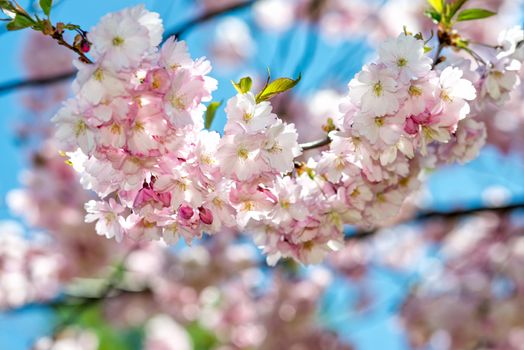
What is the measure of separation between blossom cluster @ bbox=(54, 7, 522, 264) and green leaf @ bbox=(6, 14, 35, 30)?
13 centimetres

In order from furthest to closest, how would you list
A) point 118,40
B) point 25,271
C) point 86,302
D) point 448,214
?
point 25,271, point 86,302, point 448,214, point 118,40

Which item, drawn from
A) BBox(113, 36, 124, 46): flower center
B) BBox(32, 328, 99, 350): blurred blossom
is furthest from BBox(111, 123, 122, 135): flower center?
BBox(32, 328, 99, 350): blurred blossom

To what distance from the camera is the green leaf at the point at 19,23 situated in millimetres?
1082

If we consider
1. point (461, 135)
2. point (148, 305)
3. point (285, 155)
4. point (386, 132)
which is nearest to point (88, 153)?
point (285, 155)

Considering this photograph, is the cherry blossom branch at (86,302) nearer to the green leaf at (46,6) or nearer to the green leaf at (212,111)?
the green leaf at (212,111)

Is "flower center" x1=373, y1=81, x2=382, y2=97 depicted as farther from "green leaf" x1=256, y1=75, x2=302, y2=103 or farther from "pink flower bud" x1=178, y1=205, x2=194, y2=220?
"pink flower bud" x1=178, y1=205, x2=194, y2=220

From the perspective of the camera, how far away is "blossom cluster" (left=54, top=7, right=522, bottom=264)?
103 cm

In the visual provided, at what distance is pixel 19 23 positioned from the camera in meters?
1.08

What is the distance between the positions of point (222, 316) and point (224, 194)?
11.6ft

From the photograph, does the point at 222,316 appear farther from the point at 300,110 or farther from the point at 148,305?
the point at 300,110

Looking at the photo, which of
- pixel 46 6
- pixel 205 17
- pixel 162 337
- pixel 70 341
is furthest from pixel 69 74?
pixel 162 337

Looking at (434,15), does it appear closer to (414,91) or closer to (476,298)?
(414,91)

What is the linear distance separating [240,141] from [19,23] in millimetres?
349

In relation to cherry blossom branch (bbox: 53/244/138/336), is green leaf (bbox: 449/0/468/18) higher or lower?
lower
